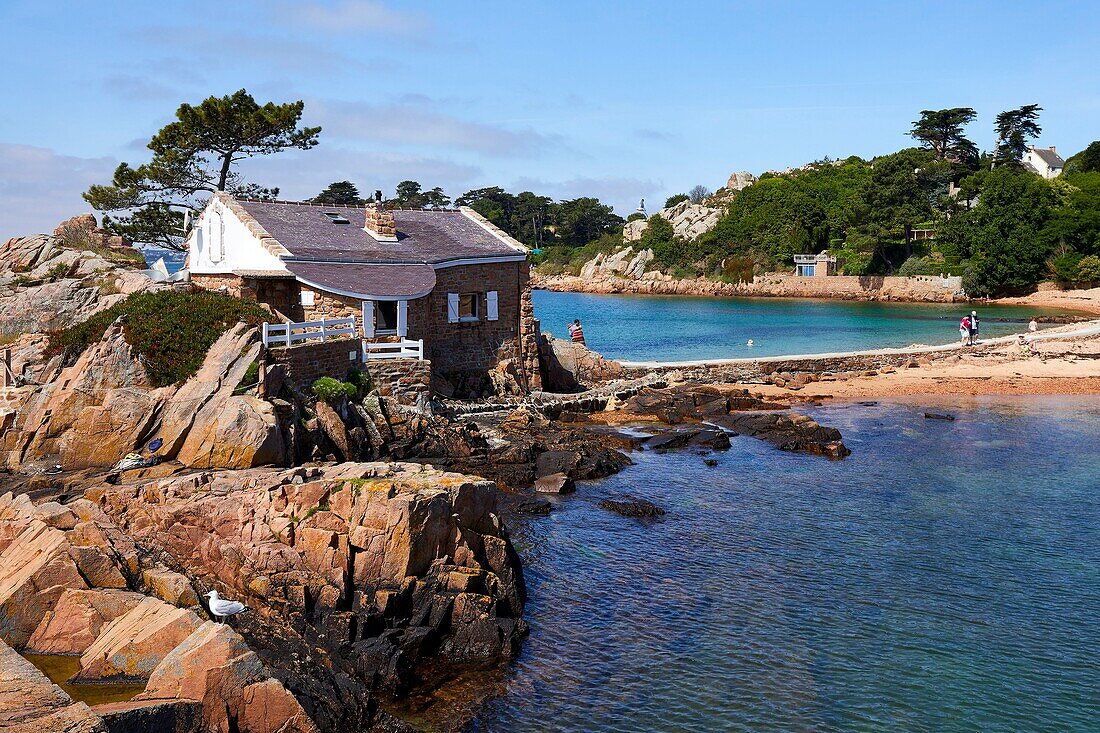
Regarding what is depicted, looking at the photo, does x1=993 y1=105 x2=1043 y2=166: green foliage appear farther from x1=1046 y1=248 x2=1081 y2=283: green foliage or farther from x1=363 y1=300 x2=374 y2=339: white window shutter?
x1=363 y1=300 x2=374 y2=339: white window shutter

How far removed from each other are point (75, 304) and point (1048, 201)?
281ft

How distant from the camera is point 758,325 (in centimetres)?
7506

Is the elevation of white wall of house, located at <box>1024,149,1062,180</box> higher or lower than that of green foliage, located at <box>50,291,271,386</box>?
higher

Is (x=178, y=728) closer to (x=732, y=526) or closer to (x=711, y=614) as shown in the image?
(x=711, y=614)

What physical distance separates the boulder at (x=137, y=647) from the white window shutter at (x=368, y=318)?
676 inches

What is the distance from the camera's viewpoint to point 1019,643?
590 inches

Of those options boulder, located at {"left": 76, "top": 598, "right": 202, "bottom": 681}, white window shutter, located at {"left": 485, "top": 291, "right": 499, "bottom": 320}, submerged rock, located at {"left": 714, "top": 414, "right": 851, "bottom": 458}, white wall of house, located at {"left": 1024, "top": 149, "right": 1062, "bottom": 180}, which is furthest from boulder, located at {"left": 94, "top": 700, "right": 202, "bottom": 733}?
white wall of house, located at {"left": 1024, "top": 149, "right": 1062, "bottom": 180}

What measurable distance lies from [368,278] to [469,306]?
5079 mm

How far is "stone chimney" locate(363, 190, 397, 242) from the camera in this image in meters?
32.9

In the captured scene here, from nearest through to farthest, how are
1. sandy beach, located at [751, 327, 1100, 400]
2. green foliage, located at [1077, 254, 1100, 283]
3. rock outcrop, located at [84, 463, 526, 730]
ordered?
1. rock outcrop, located at [84, 463, 526, 730]
2. sandy beach, located at [751, 327, 1100, 400]
3. green foliage, located at [1077, 254, 1100, 283]

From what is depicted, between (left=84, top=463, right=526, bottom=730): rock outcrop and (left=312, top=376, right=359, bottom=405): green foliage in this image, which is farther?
(left=312, top=376, right=359, bottom=405): green foliage

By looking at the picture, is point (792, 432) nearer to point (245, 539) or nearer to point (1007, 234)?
point (245, 539)

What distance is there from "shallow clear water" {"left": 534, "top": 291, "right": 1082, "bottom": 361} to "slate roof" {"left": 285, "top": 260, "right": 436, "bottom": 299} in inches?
996

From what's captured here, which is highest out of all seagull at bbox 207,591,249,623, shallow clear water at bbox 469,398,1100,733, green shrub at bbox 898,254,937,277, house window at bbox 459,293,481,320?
green shrub at bbox 898,254,937,277
